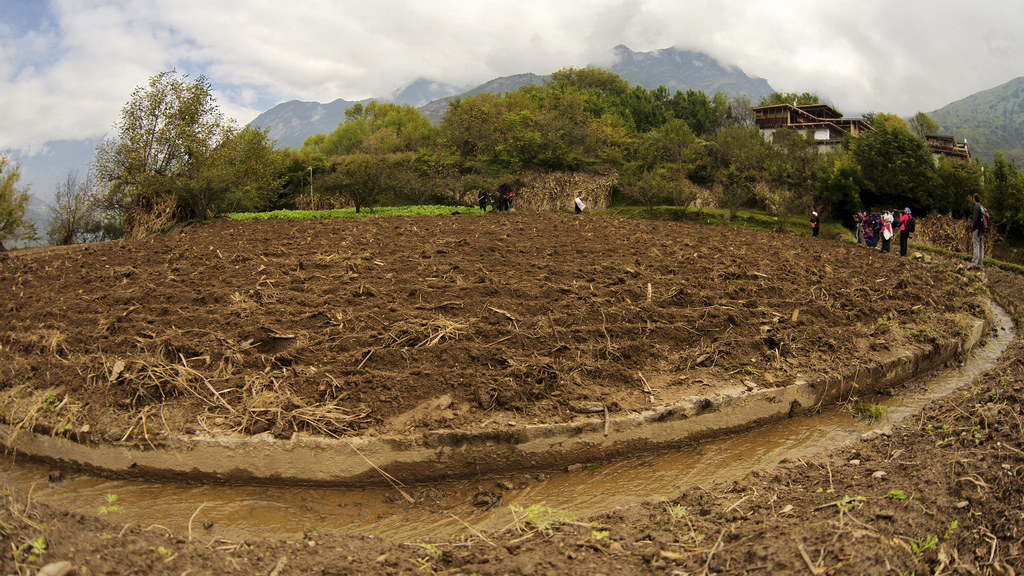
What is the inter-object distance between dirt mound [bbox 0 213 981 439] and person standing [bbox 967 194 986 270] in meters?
3.47

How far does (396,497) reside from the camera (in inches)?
157

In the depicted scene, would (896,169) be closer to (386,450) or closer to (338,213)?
(338,213)

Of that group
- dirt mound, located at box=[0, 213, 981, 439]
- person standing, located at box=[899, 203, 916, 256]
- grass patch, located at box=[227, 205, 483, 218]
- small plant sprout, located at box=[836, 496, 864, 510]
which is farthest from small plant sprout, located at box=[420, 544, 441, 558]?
grass patch, located at box=[227, 205, 483, 218]

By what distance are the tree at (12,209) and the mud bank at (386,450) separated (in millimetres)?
24676

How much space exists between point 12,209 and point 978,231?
32.5 meters

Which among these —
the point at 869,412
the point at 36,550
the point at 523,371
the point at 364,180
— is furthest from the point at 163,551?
the point at 364,180

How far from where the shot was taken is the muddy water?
3.68 metres

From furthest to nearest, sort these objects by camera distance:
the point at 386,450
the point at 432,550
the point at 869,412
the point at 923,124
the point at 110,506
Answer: the point at 923,124 < the point at 869,412 < the point at 386,450 < the point at 110,506 < the point at 432,550

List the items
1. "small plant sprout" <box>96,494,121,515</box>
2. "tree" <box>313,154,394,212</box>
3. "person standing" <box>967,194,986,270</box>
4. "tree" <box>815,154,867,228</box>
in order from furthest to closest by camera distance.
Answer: "tree" <box>815,154,867,228</box> → "tree" <box>313,154,394,212</box> → "person standing" <box>967,194,986,270</box> → "small plant sprout" <box>96,494,121,515</box>

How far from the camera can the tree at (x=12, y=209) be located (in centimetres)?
2266

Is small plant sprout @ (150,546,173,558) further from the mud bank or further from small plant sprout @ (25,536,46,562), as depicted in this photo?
the mud bank

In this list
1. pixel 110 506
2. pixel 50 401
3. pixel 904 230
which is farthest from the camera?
pixel 904 230

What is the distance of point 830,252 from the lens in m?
12.8

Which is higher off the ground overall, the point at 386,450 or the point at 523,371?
the point at 523,371
